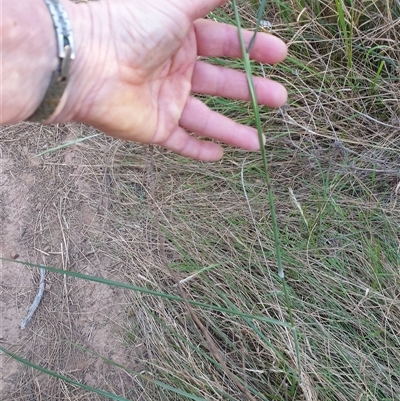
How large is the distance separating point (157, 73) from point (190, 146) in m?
0.18

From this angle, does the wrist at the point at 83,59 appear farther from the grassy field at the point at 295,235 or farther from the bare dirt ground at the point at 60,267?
the bare dirt ground at the point at 60,267

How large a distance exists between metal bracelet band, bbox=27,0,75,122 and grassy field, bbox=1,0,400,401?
1.31ft

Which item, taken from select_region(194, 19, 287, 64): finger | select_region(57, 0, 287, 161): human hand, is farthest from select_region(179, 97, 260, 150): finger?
select_region(194, 19, 287, 64): finger

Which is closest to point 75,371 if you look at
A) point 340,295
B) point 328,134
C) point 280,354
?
point 280,354

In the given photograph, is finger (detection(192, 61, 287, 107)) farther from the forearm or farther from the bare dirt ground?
the bare dirt ground

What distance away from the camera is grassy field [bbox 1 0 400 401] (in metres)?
1.14

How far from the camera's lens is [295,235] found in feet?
4.21

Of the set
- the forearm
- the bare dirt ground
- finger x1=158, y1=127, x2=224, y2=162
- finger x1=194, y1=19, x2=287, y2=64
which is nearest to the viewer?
the forearm

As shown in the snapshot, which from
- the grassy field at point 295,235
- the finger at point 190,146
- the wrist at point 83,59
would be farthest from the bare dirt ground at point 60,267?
the wrist at point 83,59

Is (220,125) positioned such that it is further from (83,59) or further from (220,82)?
(83,59)

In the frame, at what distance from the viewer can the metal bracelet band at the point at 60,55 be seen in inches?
36.4

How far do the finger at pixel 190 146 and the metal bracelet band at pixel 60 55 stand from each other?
0.27 m

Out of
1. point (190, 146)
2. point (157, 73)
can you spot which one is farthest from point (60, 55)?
point (190, 146)

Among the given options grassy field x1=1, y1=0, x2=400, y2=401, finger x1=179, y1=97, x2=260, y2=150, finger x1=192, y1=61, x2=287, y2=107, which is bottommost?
grassy field x1=1, y1=0, x2=400, y2=401
